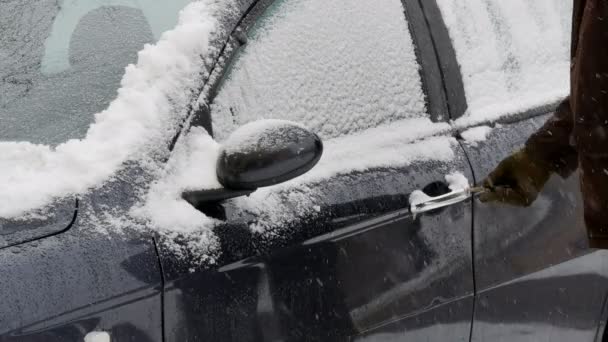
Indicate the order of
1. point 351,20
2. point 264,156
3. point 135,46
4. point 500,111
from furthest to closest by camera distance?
1. point 500,111
2. point 351,20
3. point 135,46
4. point 264,156

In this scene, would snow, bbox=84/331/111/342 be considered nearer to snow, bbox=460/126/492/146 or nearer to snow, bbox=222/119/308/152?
snow, bbox=222/119/308/152

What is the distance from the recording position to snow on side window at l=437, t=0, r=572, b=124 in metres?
2.31

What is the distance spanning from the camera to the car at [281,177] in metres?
1.67

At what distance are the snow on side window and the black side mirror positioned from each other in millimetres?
730

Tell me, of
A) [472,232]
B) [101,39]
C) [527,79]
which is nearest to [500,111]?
[527,79]

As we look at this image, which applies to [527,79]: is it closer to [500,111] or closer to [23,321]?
[500,111]

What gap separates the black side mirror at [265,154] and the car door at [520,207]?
2.22 ft

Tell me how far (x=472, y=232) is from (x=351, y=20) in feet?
2.15

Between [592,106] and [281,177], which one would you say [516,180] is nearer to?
[592,106]

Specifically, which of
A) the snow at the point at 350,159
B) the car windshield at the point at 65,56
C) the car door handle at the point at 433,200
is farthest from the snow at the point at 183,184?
the car door handle at the point at 433,200

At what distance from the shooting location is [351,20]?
85.0 inches

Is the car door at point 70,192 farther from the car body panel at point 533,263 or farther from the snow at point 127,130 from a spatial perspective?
the car body panel at point 533,263

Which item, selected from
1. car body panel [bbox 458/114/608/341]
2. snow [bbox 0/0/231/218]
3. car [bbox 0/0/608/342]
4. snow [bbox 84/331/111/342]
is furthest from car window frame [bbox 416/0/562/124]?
snow [bbox 84/331/111/342]

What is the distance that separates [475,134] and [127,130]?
100 centimetres
